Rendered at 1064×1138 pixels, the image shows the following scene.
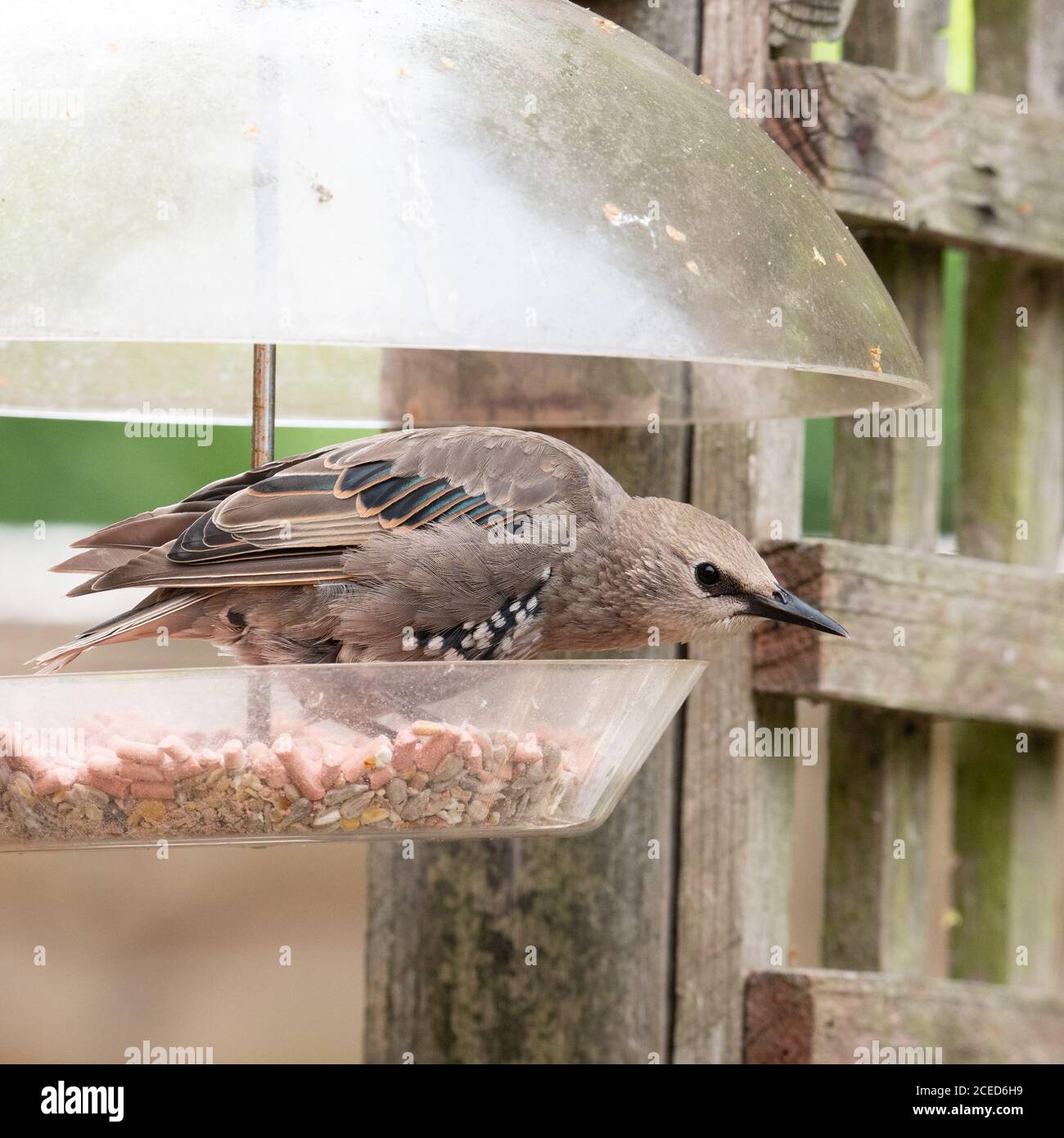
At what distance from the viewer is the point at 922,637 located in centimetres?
312

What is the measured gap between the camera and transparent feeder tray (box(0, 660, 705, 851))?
2094 millimetres

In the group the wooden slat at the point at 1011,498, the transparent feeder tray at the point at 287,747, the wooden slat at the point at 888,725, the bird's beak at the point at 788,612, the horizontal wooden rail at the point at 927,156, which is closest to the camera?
the transparent feeder tray at the point at 287,747

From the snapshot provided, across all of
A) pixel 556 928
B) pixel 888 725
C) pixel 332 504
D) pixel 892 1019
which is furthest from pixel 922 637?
pixel 332 504

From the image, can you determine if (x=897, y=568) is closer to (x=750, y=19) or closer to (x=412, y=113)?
(x=750, y=19)

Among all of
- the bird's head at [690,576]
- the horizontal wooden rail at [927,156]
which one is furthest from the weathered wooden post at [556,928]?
the bird's head at [690,576]

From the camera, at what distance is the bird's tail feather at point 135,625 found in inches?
98.6

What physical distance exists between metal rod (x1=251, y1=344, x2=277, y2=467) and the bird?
4cm

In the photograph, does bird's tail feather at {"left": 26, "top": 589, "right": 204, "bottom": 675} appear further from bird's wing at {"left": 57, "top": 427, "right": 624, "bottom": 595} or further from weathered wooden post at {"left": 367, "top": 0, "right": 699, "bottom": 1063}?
weathered wooden post at {"left": 367, "top": 0, "right": 699, "bottom": 1063}

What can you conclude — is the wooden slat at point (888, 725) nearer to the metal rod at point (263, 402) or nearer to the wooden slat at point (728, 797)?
the wooden slat at point (728, 797)

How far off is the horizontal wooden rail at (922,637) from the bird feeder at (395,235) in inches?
29.8

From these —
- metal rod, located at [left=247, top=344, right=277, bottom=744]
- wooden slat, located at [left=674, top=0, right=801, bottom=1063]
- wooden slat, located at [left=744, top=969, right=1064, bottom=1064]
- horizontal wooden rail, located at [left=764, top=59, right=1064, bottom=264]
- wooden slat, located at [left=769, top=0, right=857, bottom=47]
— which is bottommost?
wooden slat, located at [left=744, top=969, right=1064, bottom=1064]

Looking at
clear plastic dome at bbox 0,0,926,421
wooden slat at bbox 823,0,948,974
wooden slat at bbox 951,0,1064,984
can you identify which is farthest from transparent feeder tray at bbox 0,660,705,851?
wooden slat at bbox 951,0,1064,984
